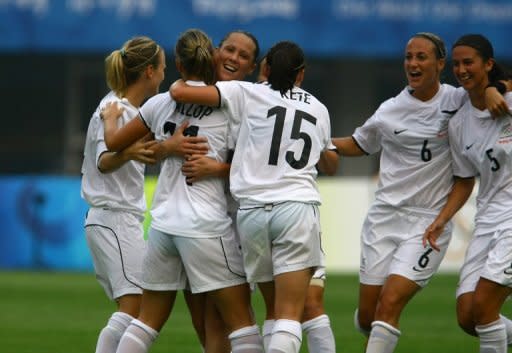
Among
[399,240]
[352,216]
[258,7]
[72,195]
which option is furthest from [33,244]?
[399,240]

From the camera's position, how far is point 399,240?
28.2 ft

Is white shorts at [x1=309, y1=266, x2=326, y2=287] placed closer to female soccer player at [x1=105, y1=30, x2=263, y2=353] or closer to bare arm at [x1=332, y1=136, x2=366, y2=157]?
female soccer player at [x1=105, y1=30, x2=263, y2=353]

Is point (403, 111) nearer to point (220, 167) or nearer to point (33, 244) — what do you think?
point (220, 167)

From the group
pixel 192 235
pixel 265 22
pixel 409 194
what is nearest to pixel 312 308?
pixel 409 194

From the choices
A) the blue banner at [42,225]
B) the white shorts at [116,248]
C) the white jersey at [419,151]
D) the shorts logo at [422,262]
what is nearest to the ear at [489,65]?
the white jersey at [419,151]

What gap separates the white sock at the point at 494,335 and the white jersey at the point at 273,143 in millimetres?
1567

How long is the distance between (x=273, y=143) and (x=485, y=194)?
6.02ft

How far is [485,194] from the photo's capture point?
8.28 meters

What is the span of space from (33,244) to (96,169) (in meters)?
13.5

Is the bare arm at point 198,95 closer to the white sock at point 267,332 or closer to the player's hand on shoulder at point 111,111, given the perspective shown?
the player's hand on shoulder at point 111,111

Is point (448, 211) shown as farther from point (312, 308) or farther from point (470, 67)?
point (312, 308)

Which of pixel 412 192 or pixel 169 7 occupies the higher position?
pixel 412 192

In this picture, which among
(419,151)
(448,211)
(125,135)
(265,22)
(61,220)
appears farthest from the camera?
(265,22)

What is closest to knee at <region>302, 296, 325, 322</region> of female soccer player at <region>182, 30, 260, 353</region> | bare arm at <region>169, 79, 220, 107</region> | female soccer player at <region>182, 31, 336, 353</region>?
female soccer player at <region>182, 31, 336, 353</region>
